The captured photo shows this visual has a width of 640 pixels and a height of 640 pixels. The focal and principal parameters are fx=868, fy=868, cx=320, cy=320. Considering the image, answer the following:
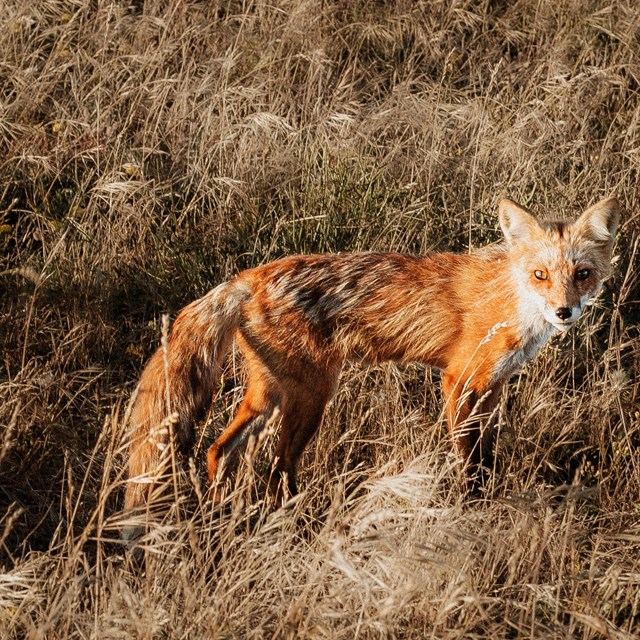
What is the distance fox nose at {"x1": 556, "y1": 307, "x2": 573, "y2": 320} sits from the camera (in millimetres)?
3912

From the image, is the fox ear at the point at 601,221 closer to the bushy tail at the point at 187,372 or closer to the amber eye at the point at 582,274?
the amber eye at the point at 582,274

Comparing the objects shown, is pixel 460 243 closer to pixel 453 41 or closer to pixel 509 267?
pixel 509 267

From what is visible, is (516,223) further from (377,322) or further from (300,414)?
(300,414)

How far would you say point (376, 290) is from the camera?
4.27m

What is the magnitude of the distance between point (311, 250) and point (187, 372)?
1.71 metres

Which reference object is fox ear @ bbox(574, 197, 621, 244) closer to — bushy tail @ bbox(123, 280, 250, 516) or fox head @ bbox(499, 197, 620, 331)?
fox head @ bbox(499, 197, 620, 331)

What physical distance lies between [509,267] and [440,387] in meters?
0.84

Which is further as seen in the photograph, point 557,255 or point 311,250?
point 311,250

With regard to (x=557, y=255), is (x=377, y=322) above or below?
below

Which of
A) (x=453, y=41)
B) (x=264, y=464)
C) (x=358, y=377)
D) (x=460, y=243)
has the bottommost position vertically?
(x=264, y=464)

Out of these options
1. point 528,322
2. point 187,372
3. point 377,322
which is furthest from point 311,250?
point 187,372

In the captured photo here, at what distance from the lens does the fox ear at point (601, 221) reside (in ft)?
13.5

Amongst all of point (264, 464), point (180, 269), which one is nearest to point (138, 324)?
point (180, 269)

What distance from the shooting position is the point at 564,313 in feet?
12.8
